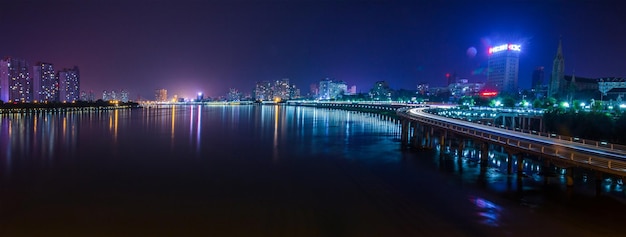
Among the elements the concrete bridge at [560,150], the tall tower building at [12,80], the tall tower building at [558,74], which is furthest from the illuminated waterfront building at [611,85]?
the tall tower building at [12,80]

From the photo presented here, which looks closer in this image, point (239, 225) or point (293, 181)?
point (239, 225)

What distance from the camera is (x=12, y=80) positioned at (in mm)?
191750

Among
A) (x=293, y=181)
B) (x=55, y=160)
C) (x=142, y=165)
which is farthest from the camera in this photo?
(x=55, y=160)

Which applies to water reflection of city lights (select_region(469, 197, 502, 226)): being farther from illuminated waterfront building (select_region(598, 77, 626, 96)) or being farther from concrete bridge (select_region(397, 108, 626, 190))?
illuminated waterfront building (select_region(598, 77, 626, 96))

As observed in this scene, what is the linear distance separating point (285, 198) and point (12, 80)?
702 ft

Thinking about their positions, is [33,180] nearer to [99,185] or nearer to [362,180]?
[99,185]

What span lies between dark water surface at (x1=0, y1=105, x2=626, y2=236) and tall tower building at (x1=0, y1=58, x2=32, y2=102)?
601 feet

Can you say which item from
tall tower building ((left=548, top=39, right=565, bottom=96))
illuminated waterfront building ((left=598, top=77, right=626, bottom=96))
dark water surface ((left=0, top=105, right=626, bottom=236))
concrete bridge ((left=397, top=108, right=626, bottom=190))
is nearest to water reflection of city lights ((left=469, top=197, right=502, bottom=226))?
dark water surface ((left=0, top=105, right=626, bottom=236))

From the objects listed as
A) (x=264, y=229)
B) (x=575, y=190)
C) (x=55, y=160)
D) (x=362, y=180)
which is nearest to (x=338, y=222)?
(x=264, y=229)

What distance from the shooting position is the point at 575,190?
23.3m

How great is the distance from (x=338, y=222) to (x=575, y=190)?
1356 centimetres

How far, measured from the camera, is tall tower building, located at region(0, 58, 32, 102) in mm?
188375

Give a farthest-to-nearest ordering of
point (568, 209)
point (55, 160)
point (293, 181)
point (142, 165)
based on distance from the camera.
Result: point (55, 160)
point (142, 165)
point (293, 181)
point (568, 209)

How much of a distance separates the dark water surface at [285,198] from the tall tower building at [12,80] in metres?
183
